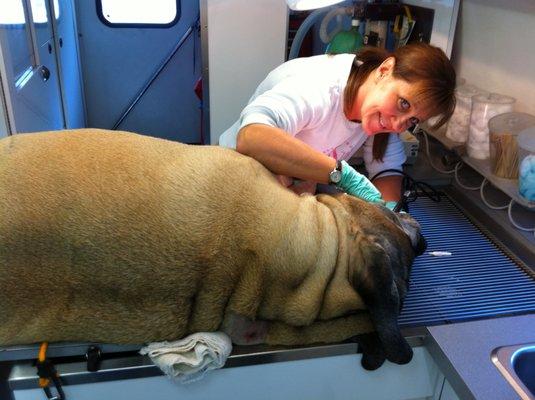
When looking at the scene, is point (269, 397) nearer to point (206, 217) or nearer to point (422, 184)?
point (206, 217)

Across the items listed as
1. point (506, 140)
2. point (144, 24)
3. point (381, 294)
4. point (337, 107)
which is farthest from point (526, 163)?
point (144, 24)

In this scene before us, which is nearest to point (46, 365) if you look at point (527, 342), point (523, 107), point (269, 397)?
point (269, 397)

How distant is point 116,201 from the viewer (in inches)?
35.1

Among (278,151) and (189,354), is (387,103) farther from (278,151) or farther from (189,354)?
(189,354)

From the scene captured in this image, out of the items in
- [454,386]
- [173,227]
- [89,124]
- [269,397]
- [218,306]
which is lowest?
[89,124]

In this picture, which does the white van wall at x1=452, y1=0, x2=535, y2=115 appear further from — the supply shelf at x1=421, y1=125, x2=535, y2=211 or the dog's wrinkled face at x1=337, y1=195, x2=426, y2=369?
the dog's wrinkled face at x1=337, y1=195, x2=426, y2=369

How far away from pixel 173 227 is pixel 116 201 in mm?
113

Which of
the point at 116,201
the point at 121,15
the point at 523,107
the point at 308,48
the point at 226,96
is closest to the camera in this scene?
the point at 116,201

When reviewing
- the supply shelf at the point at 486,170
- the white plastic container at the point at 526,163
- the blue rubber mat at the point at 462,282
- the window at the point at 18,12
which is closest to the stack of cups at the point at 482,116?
the supply shelf at the point at 486,170

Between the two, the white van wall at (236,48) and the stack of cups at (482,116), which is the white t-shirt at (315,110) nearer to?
the stack of cups at (482,116)

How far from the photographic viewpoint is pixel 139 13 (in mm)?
3752

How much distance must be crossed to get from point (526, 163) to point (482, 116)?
0.99 ft

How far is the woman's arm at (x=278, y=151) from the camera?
1.10 meters

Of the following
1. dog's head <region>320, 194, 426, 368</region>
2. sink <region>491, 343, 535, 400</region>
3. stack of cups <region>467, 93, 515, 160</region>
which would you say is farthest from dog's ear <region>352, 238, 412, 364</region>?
stack of cups <region>467, 93, 515, 160</region>
